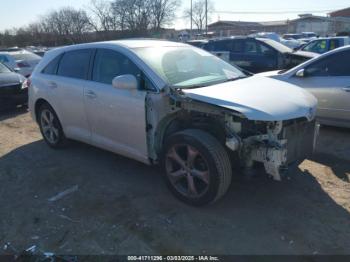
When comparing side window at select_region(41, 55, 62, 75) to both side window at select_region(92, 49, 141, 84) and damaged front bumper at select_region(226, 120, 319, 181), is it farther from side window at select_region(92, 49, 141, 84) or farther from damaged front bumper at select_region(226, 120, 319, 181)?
damaged front bumper at select_region(226, 120, 319, 181)

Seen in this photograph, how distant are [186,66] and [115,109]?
3.33 feet

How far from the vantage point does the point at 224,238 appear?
3004 millimetres

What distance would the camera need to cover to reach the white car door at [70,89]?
4.55 metres

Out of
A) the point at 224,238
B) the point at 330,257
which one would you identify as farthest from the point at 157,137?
the point at 330,257

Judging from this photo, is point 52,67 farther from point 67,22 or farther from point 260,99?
point 67,22

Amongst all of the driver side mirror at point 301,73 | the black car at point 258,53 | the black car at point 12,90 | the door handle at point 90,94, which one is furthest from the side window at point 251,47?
the door handle at point 90,94

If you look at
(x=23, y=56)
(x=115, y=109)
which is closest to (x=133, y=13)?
(x=23, y=56)

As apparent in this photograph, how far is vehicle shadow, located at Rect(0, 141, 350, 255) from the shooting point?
293 cm

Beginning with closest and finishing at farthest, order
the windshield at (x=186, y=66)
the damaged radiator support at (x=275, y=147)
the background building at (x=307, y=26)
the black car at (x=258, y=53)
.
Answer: the damaged radiator support at (x=275, y=147) → the windshield at (x=186, y=66) → the black car at (x=258, y=53) → the background building at (x=307, y=26)

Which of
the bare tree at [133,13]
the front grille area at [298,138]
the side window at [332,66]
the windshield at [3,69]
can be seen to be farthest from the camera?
the bare tree at [133,13]

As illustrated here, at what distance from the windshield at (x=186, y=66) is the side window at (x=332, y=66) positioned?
204 centimetres

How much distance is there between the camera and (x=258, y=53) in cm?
1070

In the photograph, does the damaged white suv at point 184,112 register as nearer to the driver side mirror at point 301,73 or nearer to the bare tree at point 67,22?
the driver side mirror at point 301,73

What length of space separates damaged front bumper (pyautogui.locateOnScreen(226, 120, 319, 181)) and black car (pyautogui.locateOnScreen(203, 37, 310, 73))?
289 inches
